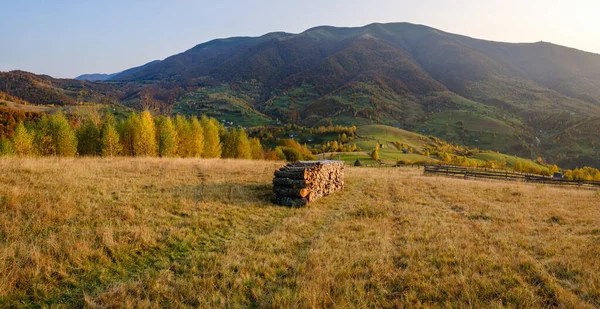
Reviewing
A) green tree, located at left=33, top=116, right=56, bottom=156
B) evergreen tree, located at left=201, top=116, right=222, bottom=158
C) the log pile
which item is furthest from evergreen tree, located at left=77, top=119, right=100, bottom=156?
the log pile

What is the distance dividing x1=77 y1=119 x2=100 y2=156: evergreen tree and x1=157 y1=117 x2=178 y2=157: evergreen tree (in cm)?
1231

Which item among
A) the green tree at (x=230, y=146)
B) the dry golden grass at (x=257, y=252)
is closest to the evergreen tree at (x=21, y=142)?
the green tree at (x=230, y=146)

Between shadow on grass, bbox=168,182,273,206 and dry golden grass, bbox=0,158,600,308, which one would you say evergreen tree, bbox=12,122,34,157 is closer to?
dry golden grass, bbox=0,158,600,308

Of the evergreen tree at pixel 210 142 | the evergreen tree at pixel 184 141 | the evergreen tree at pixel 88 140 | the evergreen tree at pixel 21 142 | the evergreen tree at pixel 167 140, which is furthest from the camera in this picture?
the evergreen tree at pixel 210 142

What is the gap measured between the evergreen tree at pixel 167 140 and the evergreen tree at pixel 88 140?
40.4 feet

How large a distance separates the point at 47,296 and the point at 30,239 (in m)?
2.99

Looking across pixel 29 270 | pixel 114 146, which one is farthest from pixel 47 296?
pixel 114 146

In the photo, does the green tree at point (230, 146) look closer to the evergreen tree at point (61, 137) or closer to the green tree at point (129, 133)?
the green tree at point (129, 133)

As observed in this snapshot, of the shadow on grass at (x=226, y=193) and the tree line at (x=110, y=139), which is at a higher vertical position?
the tree line at (x=110, y=139)

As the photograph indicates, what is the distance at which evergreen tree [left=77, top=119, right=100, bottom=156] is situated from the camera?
52.6m

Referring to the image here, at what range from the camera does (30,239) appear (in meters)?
7.77

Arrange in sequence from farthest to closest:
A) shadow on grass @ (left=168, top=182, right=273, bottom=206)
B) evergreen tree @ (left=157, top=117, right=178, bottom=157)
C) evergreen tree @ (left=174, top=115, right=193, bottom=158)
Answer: evergreen tree @ (left=174, top=115, right=193, bottom=158)
evergreen tree @ (left=157, top=117, right=178, bottom=157)
shadow on grass @ (left=168, top=182, right=273, bottom=206)

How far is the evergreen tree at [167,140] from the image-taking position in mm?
49344

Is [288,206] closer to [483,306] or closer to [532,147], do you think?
[483,306]
